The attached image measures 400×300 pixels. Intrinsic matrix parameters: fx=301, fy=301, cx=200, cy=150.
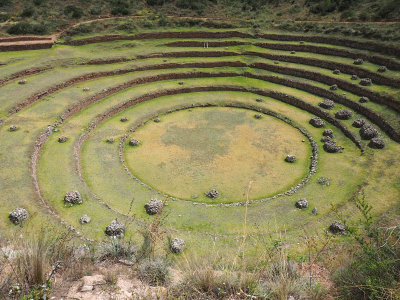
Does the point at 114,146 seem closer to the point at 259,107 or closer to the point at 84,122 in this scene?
the point at 84,122

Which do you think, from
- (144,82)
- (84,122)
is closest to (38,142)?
(84,122)

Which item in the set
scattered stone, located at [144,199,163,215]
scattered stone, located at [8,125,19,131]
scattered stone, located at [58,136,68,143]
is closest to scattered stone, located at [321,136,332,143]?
scattered stone, located at [144,199,163,215]

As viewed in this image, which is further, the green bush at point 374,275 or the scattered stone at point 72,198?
the scattered stone at point 72,198

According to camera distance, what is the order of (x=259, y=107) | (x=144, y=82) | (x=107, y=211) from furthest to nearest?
1. (x=144, y=82)
2. (x=259, y=107)
3. (x=107, y=211)

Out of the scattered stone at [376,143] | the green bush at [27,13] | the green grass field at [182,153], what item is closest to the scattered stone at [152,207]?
the green grass field at [182,153]

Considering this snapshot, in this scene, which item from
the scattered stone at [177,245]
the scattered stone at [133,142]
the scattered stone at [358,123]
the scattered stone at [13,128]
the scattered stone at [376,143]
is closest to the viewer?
the scattered stone at [177,245]

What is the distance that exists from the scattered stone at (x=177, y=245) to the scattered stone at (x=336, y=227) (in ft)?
26.3

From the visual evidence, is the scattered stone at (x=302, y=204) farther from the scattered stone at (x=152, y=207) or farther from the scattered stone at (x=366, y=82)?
the scattered stone at (x=366, y=82)

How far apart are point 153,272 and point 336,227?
1101 centimetres

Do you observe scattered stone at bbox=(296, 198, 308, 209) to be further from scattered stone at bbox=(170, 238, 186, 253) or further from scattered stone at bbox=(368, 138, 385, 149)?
scattered stone at bbox=(368, 138, 385, 149)

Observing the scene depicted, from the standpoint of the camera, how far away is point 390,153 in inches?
886

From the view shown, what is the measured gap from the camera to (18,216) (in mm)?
15125

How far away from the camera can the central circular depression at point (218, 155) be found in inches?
828

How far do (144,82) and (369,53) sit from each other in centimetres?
2555
